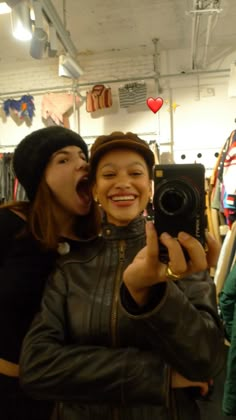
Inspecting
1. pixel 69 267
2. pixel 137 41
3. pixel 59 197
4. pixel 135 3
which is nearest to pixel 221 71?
pixel 137 41

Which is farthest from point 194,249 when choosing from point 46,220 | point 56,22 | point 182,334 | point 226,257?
point 56,22

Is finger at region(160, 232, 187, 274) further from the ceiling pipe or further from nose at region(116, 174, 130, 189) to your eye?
the ceiling pipe

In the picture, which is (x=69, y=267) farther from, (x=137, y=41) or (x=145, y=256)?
(x=137, y=41)

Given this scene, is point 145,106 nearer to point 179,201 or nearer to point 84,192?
point 84,192

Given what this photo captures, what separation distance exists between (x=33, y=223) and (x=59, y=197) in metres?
0.12

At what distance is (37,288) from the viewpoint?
0.91 meters

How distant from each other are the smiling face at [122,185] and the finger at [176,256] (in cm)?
22

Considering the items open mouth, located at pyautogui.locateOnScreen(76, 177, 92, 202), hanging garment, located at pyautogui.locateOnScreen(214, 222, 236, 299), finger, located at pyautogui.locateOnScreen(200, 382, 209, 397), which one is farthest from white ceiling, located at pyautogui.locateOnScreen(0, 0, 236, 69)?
finger, located at pyautogui.locateOnScreen(200, 382, 209, 397)

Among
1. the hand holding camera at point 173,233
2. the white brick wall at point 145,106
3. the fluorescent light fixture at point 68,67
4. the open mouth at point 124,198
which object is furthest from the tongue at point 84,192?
the white brick wall at point 145,106

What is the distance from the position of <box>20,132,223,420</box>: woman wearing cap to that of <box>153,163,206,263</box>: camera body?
0.03m

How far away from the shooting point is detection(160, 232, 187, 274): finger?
24.2 inches

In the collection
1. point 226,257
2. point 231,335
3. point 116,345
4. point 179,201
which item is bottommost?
point 231,335

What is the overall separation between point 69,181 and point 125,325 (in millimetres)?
478

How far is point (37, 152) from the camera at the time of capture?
1.06 m
